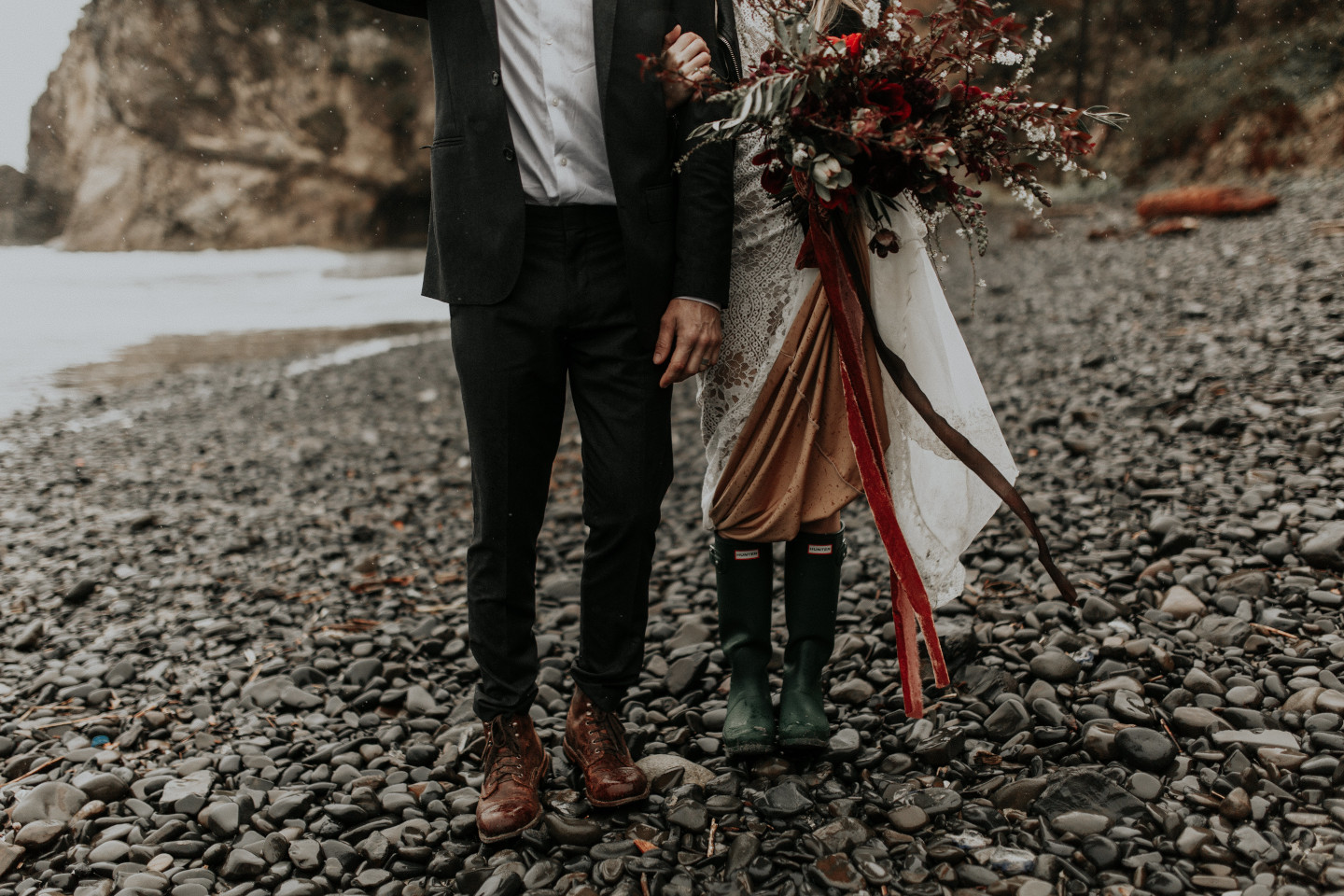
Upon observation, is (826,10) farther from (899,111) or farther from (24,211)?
(24,211)

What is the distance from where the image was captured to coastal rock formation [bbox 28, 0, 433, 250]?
116 feet

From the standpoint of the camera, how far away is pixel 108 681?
3.47m

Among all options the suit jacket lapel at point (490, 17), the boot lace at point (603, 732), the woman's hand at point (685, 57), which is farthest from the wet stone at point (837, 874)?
the suit jacket lapel at point (490, 17)

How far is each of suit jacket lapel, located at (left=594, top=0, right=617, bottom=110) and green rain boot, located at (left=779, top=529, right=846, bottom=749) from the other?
1383 millimetres

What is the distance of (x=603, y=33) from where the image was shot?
2236 millimetres

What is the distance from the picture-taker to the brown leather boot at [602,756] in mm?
2453

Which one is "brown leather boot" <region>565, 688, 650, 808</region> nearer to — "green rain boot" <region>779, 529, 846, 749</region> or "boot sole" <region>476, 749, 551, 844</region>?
"boot sole" <region>476, 749, 551, 844</region>

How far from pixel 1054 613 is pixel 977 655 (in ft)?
1.42

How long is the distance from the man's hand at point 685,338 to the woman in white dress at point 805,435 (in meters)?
0.21

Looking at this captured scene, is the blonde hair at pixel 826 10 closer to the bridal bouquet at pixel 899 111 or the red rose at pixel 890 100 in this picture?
the bridal bouquet at pixel 899 111

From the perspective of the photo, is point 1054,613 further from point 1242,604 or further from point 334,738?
point 334,738

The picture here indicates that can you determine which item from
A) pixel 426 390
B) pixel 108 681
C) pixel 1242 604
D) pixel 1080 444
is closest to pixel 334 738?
pixel 108 681

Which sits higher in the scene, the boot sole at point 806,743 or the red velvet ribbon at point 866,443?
the red velvet ribbon at point 866,443

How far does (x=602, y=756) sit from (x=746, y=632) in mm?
559
